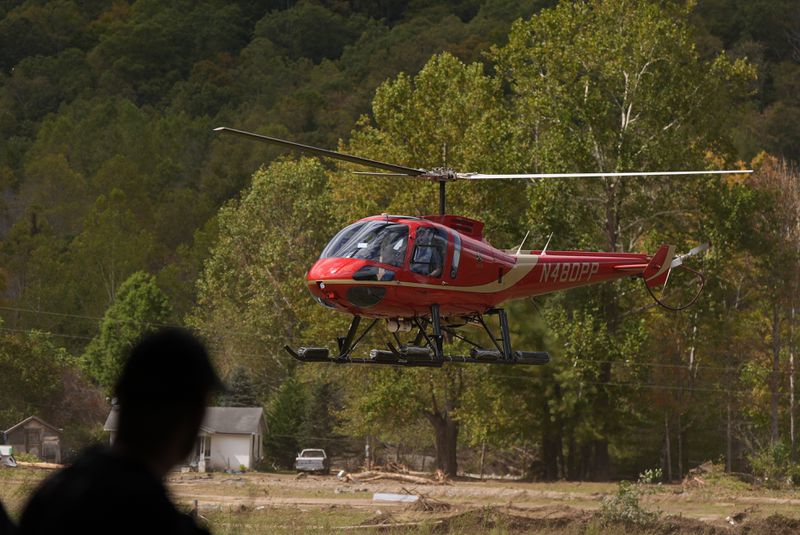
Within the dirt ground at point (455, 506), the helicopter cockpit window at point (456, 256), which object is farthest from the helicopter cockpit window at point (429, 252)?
the dirt ground at point (455, 506)

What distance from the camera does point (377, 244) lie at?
63.7 feet

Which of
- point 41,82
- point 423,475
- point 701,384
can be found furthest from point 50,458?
point 41,82

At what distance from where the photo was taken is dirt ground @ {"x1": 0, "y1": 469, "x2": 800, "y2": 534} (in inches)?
994

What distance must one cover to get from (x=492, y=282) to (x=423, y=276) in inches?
61.7

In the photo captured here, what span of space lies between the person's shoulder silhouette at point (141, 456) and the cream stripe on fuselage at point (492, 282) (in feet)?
52.4

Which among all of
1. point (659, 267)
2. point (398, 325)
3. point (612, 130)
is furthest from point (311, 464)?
point (398, 325)

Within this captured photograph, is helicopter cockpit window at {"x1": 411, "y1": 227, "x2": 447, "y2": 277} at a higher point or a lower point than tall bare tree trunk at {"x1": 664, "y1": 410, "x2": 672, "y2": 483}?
higher

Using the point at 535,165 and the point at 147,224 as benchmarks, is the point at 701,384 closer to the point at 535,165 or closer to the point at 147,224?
the point at 535,165

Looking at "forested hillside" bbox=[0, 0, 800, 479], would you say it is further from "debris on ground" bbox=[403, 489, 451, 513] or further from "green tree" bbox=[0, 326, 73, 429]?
"debris on ground" bbox=[403, 489, 451, 513]

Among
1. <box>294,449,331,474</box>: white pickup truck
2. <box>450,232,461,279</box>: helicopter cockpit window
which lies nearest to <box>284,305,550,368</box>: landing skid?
<box>450,232,461,279</box>: helicopter cockpit window

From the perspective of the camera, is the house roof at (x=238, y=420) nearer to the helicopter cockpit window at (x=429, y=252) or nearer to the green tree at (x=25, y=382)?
the green tree at (x=25, y=382)

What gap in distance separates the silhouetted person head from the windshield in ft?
53.0

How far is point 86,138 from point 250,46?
Result: 35788 mm

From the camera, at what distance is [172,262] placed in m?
92.6
